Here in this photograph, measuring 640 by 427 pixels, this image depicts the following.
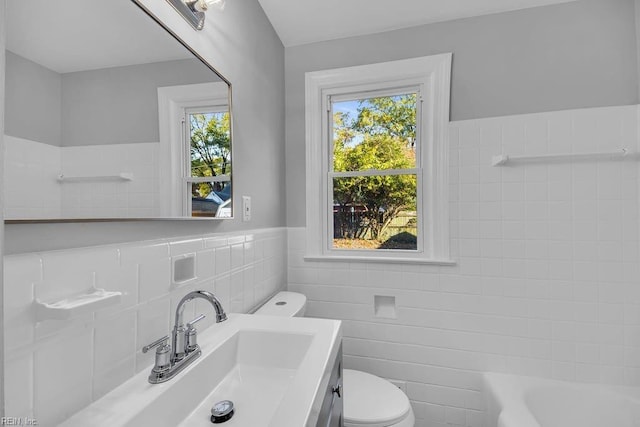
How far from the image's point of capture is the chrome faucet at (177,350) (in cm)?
79

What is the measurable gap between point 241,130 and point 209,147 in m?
0.33

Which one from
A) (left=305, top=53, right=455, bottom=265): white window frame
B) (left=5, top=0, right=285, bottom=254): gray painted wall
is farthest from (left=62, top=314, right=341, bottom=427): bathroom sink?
(left=305, top=53, right=455, bottom=265): white window frame

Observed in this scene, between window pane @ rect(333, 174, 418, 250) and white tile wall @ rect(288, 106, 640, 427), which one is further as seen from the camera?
window pane @ rect(333, 174, 418, 250)

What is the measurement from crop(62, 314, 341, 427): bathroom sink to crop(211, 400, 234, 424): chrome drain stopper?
0.05ft

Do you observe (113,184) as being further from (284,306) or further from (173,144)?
(284,306)

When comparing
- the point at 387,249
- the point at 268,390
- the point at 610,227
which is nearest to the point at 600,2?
the point at 610,227

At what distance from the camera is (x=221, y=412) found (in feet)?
2.64

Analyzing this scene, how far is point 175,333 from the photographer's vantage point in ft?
2.84

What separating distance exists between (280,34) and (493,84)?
1.32 m

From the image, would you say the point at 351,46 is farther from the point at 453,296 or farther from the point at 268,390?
the point at 268,390

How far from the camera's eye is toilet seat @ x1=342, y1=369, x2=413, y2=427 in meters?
1.34

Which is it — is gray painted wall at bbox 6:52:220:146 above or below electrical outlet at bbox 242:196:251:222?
above

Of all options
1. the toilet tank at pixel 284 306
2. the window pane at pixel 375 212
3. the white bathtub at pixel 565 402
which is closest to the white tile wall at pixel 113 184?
the toilet tank at pixel 284 306

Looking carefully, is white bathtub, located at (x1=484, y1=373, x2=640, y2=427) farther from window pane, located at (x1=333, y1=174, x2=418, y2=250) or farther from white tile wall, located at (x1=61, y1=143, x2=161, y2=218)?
white tile wall, located at (x1=61, y1=143, x2=161, y2=218)
